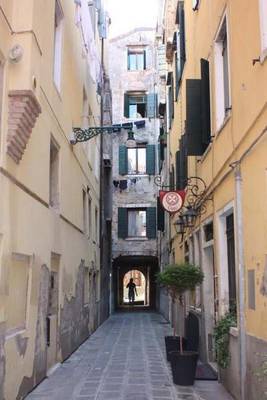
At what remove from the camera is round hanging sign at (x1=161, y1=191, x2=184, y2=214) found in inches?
496

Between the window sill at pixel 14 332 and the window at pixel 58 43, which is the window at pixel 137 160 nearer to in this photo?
the window at pixel 58 43

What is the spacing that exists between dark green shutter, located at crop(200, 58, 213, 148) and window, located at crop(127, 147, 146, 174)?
19044 mm

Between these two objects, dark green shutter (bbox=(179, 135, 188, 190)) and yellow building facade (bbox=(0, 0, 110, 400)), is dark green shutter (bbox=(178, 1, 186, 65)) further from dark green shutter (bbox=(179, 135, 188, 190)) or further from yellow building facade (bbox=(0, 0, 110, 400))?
yellow building facade (bbox=(0, 0, 110, 400))

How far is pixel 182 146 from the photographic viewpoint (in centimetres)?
1371

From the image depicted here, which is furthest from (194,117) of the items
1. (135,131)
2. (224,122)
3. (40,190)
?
(135,131)

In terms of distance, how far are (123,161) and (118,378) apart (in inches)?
797

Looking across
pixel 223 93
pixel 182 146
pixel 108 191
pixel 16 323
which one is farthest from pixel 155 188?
pixel 16 323

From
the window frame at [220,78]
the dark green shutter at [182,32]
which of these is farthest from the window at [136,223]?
the window frame at [220,78]

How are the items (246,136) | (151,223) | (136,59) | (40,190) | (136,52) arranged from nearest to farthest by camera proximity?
(246,136) < (40,190) < (151,223) < (136,59) < (136,52)

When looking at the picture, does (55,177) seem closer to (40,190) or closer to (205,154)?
(40,190)

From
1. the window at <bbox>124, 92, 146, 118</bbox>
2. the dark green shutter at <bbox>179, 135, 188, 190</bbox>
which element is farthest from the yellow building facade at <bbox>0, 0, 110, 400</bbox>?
the window at <bbox>124, 92, 146, 118</bbox>

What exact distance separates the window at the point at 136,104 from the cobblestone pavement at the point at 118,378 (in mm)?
17675

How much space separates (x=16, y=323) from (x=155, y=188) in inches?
845

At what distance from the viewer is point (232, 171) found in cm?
751
